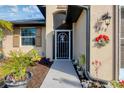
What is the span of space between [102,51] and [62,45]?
25.4ft

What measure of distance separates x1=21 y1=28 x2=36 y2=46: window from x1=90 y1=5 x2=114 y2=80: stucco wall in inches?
366

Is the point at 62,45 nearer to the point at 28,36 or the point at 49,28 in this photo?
the point at 49,28

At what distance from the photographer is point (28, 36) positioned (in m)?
16.6

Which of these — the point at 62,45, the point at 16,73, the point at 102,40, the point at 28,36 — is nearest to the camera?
the point at 16,73

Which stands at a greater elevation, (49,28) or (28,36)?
(49,28)

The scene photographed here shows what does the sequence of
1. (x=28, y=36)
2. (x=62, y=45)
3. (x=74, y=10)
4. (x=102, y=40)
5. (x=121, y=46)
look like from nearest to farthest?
1. (x=102, y=40)
2. (x=121, y=46)
3. (x=74, y=10)
4. (x=62, y=45)
5. (x=28, y=36)

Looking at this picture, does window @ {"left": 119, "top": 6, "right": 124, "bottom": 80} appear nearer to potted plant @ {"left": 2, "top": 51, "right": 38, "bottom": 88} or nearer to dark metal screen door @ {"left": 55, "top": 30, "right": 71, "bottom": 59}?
potted plant @ {"left": 2, "top": 51, "right": 38, "bottom": 88}

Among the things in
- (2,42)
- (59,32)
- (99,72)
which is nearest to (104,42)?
(99,72)

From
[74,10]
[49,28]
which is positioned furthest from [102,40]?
[49,28]

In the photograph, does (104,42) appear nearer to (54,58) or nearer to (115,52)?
(115,52)

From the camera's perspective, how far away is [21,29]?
16641 millimetres

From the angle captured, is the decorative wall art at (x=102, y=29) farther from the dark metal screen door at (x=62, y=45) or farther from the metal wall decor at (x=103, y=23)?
the dark metal screen door at (x=62, y=45)

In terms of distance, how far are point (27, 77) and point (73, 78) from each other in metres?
2.07

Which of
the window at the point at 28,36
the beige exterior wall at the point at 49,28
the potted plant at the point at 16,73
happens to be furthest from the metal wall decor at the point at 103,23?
the window at the point at 28,36
